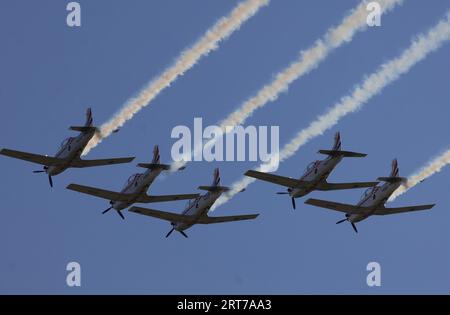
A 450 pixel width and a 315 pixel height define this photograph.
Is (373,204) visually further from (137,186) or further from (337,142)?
(137,186)

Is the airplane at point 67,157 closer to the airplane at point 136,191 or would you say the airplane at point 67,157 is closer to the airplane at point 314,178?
the airplane at point 136,191

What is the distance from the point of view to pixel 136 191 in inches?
2975

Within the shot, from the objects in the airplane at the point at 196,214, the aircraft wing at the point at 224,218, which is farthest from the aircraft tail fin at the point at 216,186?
the aircraft wing at the point at 224,218

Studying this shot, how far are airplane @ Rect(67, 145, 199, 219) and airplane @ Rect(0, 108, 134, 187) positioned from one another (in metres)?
1.39

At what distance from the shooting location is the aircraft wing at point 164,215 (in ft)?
258

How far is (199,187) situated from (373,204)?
37.6 ft

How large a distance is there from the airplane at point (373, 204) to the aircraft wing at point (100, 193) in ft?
37.7

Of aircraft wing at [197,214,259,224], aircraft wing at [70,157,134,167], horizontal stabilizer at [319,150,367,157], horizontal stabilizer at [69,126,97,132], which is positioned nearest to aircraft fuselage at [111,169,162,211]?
aircraft wing at [70,157,134,167]

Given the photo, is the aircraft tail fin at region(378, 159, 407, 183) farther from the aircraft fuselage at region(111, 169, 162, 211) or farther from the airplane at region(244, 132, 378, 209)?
the aircraft fuselage at region(111, 169, 162, 211)

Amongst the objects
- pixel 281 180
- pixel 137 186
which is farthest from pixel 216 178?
pixel 137 186

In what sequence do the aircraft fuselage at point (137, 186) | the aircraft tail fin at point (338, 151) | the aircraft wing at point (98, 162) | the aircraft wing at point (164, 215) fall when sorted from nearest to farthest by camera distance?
the aircraft tail fin at point (338, 151) < the aircraft fuselage at point (137, 186) < the aircraft wing at point (98, 162) < the aircraft wing at point (164, 215)
